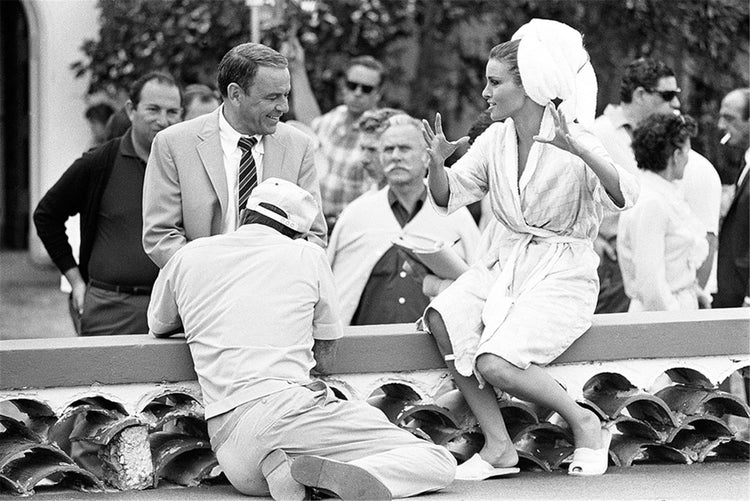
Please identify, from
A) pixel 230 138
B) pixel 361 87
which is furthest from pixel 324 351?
pixel 361 87

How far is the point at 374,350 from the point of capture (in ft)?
19.0

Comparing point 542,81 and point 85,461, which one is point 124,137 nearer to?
point 85,461

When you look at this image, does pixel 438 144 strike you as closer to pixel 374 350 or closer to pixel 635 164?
pixel 374 350

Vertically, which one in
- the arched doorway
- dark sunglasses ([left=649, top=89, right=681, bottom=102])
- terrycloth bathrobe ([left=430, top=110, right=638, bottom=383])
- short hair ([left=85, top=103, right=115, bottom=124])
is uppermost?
dark sunglasses ([left=649, top=89, right=681, bottom=102])

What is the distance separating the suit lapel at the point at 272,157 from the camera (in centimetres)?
593

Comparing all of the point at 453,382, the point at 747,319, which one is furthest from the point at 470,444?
the point at 747,319

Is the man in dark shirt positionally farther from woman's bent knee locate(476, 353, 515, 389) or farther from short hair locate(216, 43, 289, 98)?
woman's bent knee locate(476, 353, 515, 389)

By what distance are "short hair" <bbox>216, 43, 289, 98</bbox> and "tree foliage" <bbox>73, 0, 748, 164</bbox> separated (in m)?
7.45

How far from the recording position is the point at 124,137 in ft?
22.9

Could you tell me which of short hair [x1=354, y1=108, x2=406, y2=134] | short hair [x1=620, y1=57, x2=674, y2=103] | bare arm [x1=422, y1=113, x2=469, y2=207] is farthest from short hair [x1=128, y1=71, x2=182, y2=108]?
short hair [x1=620, y1=57, x2=674, y2=103]

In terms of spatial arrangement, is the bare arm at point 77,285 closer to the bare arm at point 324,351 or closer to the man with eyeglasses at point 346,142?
the bare arm at point 324,351

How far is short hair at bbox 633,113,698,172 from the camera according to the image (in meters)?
7.14

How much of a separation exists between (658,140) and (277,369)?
9.08 ft

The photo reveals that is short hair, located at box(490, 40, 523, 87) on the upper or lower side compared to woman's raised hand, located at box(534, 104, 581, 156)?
upper
